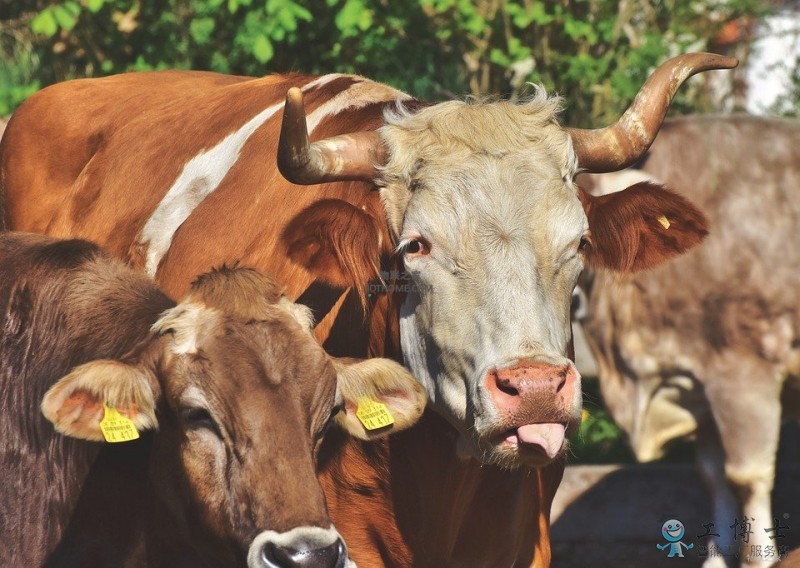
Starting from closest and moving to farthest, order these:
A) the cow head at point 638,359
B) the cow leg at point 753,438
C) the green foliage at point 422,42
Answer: the cow leg at point 753,438 < the cow head at point 638,359 < the green foliage at point 422,42

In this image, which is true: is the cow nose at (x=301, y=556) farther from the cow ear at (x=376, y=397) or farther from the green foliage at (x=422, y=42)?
the green foliage at (x=422, y=42)

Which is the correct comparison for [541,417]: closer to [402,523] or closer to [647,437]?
[402,523]

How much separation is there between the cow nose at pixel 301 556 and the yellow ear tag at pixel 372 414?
54 cm

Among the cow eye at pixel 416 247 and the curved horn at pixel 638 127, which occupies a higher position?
the curved horn at pixel 638 127

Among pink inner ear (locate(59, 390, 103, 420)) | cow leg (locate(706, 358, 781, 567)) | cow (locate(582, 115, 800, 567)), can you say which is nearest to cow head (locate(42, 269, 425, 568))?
pink inner ear (locate(59, 390, 103, 420))

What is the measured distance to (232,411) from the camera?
142 inches

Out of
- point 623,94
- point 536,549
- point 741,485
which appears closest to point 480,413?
point 536,549

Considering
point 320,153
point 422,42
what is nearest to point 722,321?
point 422,42

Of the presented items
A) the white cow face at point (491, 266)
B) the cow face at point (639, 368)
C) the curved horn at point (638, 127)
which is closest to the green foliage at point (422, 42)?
the cow face at point (639, 368)

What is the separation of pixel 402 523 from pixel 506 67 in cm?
437

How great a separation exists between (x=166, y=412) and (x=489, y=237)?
3.48 feet

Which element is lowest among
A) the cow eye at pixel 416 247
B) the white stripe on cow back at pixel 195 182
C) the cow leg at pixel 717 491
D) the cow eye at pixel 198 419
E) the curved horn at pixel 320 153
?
the cow leg at pixel 717 491

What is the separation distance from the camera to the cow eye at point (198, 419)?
12.0 feet

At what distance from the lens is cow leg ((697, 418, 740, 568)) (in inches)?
285
